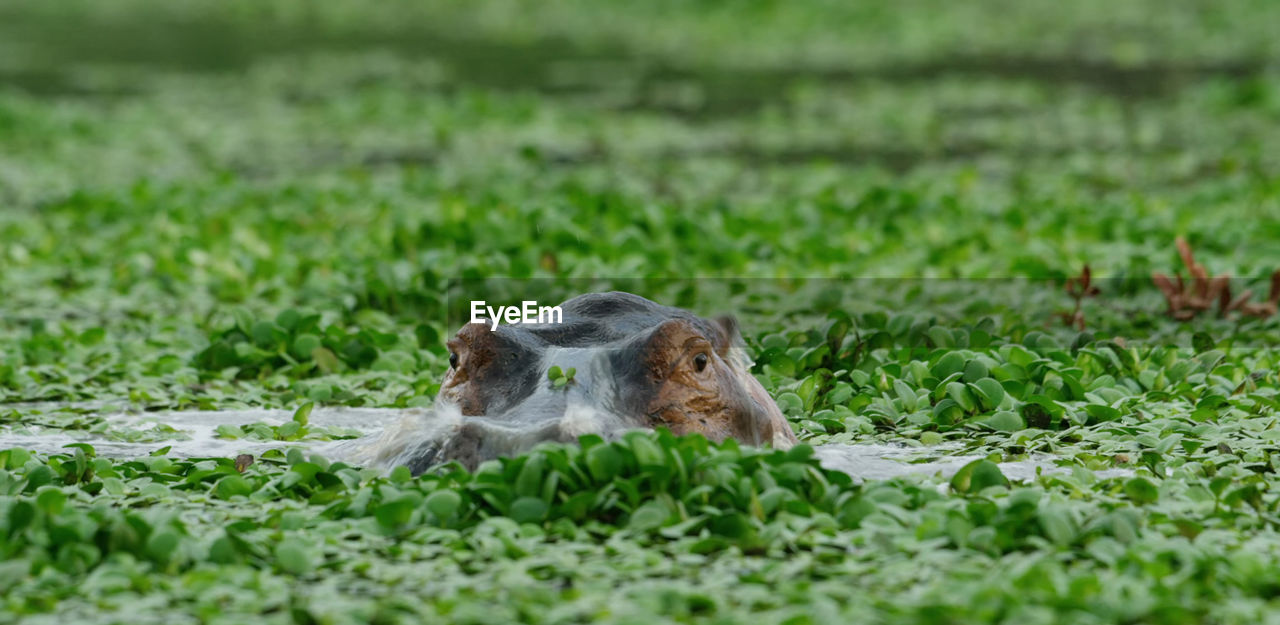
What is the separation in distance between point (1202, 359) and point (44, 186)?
8.29 meters

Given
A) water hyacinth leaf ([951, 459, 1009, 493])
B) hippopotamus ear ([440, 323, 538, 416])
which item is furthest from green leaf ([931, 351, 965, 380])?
hippopotamus ear ([440, 323, 538, 416])

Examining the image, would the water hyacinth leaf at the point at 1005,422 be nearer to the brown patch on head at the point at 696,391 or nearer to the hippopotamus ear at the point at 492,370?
the brown patch on head at the point at 696,391

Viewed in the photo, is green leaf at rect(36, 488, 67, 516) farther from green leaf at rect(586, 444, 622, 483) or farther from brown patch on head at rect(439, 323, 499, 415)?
green leaf at rect(586, 444, 622, 483)

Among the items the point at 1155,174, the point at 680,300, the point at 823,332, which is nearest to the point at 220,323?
the point at 680,300

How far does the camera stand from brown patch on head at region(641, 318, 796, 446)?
5.00 m

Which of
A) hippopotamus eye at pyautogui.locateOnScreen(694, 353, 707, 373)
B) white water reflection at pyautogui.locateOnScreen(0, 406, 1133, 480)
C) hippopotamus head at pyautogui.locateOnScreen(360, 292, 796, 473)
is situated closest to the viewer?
hippopotamus head at pyautogui.locateOnScreen(360, 292, 796, 473)

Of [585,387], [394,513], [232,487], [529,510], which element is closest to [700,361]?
[585,387]

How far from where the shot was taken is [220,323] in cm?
794

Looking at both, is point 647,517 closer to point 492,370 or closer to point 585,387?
point 585,387

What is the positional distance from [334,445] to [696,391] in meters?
1.52

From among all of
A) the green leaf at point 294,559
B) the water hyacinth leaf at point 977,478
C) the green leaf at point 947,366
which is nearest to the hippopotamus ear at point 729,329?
the green leaf at point 947,366

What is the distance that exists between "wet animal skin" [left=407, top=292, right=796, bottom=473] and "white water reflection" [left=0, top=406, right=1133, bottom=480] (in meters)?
0.29

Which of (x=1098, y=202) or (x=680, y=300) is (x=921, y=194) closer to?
(x=1098, y=202)

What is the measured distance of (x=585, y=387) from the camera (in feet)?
16.3
